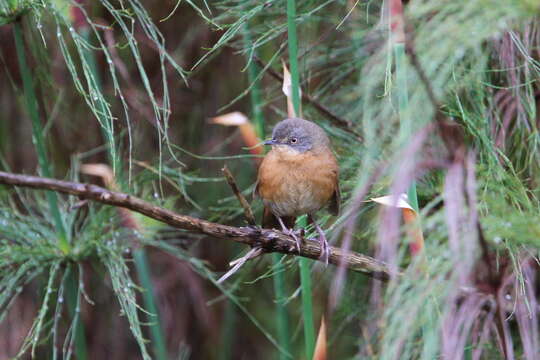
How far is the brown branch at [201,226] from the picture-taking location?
6.18ft

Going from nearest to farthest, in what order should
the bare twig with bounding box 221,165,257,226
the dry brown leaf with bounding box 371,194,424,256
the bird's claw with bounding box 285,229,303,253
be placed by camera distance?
the dry brown leaf with bounding box 371,194,424,256 → the bare twig with bounding box 221,165,257,226 → the bird's claw with bounding box 285,229,303,253

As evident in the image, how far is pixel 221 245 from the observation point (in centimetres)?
411

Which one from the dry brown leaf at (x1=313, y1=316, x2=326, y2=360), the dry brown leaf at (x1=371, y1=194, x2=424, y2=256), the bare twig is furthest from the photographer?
the dry brown leaf at (x1=313, y1=316, x2=326, y2=360)

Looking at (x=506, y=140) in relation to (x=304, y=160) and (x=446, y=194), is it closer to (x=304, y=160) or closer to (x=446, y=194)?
(x=304, y=160)

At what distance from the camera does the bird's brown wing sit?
2.85m

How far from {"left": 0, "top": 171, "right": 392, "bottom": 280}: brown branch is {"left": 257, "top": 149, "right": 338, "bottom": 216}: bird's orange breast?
68 centimetres

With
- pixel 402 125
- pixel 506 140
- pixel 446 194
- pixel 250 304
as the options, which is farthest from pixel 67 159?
pixel 446 194

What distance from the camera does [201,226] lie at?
193 centimetres

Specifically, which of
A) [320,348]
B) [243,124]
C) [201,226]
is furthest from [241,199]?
[243,124]

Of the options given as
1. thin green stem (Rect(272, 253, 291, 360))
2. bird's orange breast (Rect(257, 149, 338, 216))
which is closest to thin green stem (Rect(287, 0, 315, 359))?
thin green stem (Rect(272, 253, 291, 360))

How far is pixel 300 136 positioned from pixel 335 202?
30 centimetres

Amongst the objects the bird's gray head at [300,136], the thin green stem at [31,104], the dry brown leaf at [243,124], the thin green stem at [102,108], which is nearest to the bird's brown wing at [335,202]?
the bird's gray head at [300,136]

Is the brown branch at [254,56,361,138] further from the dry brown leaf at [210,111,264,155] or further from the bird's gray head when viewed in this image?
the dry brown leaf at [210,111,264,155]

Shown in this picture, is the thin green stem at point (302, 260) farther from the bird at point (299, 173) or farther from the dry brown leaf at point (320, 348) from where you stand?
the bird at point (299, 173)
